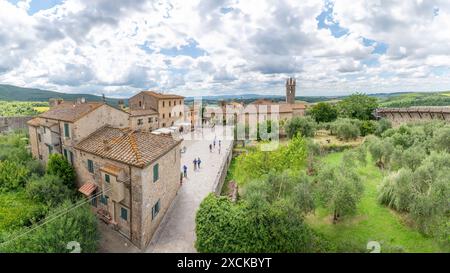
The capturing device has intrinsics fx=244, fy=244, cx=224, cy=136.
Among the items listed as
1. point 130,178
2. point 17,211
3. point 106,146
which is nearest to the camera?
point 130,178

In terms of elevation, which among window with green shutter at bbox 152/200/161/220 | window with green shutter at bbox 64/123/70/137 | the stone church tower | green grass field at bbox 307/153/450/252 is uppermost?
the stone church tower

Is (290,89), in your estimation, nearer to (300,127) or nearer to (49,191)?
(300,127)

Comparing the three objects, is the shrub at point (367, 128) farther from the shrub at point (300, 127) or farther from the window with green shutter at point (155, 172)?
the window with green shutter at point (155, 172)

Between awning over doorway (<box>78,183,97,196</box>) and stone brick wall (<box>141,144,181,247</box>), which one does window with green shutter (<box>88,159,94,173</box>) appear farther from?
stone brick wall (<box>141,144,181,247</box>)

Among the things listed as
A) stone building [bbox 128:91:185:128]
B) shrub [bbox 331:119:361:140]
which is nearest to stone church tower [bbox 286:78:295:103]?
shrub [bbox 331:119:361:140]

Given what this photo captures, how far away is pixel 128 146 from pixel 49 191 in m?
7.23

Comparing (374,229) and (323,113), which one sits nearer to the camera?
(374,229)

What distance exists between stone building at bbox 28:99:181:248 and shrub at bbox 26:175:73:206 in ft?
5.13

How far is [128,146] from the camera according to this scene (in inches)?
666

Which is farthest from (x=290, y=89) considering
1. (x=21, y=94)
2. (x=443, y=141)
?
(x=21, y=94)

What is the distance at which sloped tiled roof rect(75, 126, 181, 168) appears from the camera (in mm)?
15820

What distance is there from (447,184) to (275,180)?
413 inches

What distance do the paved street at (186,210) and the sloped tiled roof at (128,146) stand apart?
198 inches

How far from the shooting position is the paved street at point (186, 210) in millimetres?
15739
